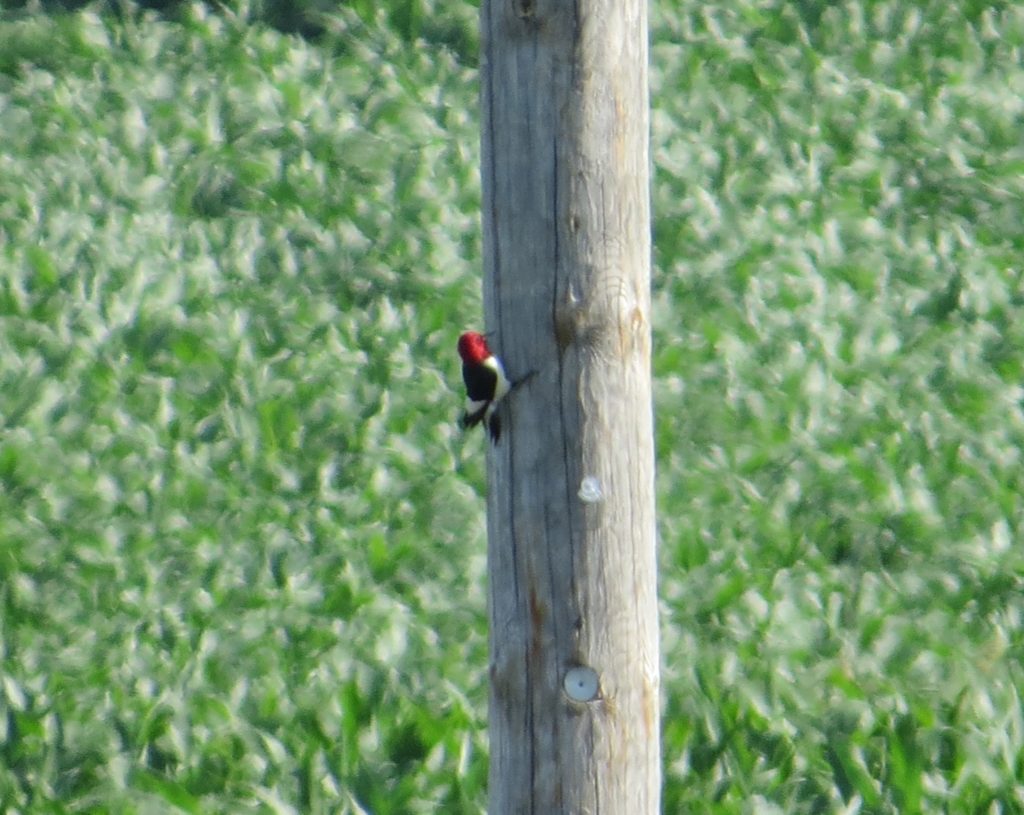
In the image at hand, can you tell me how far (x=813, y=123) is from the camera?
30.7ft

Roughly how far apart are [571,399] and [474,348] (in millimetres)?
199

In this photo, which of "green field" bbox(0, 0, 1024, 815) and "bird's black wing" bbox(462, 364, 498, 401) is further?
"green field" bbox(0, 0, 1024, 815)

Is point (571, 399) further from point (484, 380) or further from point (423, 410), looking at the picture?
point (423, 410)

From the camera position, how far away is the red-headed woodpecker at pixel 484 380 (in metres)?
3.08

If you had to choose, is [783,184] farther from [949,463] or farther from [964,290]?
[949,463]

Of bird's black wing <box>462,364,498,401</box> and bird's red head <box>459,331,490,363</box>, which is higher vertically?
bird's red head <box>459,331,490,363</box>

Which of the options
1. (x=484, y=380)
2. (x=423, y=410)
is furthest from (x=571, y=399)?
(x=423, y=410)

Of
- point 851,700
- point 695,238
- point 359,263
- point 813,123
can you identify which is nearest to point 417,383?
point 359,263

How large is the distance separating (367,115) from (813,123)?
2.42m

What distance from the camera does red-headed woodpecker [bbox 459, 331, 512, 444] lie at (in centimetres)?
308

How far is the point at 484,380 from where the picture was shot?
10.1 ft

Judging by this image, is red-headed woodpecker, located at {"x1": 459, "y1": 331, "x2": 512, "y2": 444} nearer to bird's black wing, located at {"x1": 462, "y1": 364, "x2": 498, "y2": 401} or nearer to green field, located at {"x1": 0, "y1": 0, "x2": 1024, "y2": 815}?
bird's black wing, located at {"x1": 462, "y1": 364, "x2": 498, "y2": 401}

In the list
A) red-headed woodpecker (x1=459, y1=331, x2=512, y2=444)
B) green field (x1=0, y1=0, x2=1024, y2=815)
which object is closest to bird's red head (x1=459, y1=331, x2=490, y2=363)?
red-headed woodpecker (x1=459, y1=331, x2=512, y2=444)

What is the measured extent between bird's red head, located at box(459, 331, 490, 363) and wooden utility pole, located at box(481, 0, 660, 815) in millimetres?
33
